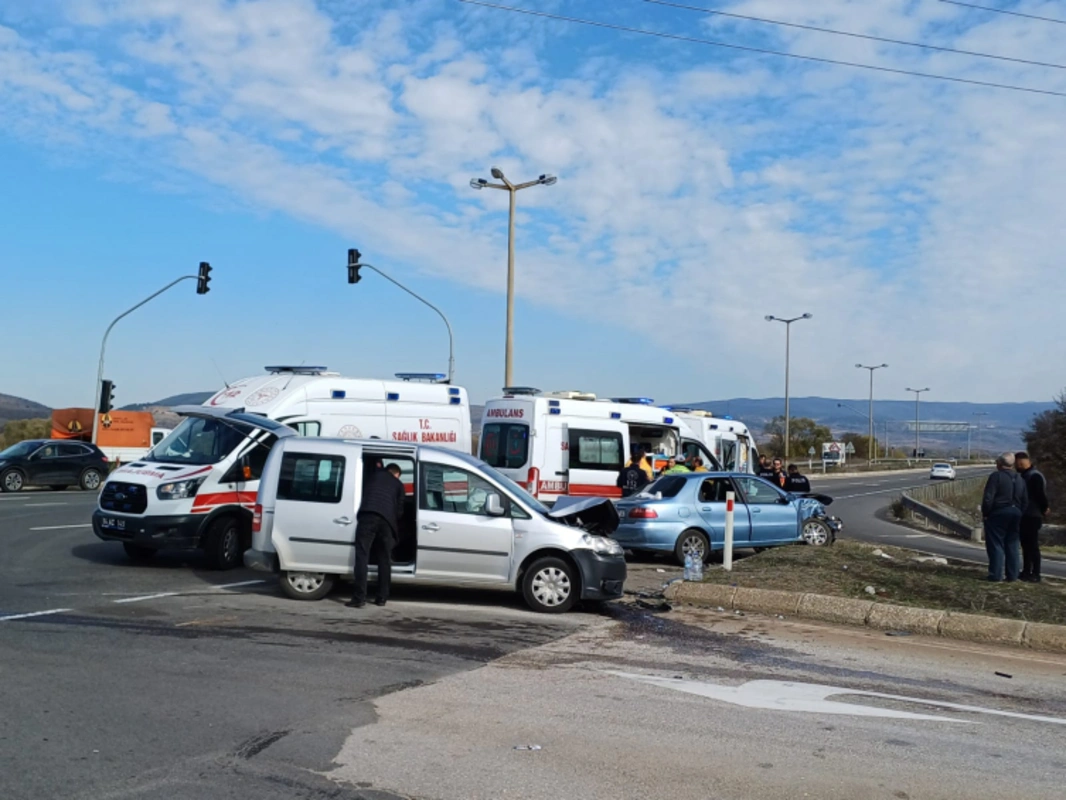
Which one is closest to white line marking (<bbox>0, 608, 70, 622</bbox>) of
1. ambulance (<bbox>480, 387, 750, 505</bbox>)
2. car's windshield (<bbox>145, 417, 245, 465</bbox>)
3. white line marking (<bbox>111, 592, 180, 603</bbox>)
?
white line marking (<bbox>111, 592, 180, 603</bbox>)

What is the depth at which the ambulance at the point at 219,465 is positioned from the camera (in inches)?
543

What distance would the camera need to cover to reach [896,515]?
3934cm

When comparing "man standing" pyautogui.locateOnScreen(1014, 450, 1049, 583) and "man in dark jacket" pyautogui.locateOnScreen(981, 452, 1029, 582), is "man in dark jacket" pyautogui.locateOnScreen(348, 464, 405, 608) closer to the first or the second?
"man in dark jacket" pyautogui.locateOnScreen(981, 452, 1029, 582)

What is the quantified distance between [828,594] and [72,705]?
27.4ft

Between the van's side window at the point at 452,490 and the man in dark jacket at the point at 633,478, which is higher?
the man in dark jacket at the point at 633,478

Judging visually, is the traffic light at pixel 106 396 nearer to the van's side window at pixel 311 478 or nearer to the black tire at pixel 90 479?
the black tire at pixel 90 479

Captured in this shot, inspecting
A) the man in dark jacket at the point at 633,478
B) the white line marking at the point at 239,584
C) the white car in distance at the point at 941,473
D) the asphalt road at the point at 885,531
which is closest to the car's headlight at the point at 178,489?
the white line marking at the point at 239,584

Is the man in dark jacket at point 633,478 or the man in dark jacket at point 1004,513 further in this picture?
the man in dark jacket at point 633,478

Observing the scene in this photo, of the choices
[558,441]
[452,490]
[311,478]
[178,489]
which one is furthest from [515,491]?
[558,441]

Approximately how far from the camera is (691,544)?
16297 millimetres

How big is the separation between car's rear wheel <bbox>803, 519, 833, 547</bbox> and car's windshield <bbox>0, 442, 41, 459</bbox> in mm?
23407

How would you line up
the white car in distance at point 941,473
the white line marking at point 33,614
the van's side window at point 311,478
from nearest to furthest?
1. the white line marking at point 33,614
2. the van's side window at point 311,478
3. the white car in distance at point 941,473

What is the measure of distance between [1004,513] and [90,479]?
91.6 feet

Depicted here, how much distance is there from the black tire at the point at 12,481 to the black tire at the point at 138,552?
18.1 meters
